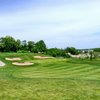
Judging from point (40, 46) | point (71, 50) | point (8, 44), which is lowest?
point (71, 50)

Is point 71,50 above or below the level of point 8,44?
below

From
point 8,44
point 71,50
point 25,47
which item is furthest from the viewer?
point 71,50

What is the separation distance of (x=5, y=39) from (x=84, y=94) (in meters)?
101

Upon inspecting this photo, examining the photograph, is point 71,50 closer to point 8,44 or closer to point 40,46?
point 40,46

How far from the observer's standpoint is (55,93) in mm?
18266

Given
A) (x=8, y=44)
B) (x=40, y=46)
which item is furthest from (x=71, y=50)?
(x=8, y=44)

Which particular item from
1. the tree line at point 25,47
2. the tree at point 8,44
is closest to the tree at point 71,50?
the tree line at point 25,47

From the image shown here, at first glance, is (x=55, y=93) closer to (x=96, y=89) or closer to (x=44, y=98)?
(x=44, y=98)

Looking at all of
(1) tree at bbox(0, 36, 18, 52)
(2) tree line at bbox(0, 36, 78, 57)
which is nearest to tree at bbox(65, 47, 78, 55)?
(2) tree line at bbox(0, 36, 78, 57)

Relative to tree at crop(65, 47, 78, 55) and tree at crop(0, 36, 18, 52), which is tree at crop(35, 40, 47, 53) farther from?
tree at crop(65, 47, 78, 55)

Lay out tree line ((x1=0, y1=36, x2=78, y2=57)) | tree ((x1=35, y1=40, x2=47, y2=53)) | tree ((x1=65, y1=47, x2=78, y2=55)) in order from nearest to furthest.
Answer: tree line ((x1=0, y1=36, x2=78, y2=57))
tree ((x1=35, y1=40, x2=47, y2=53))
tree ((x1=65, y1=47, x2=78, y2=55))

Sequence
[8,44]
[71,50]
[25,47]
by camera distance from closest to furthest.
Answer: [8,44], [25,47], [71,50]

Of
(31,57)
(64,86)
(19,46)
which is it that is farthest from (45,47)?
(64,86)

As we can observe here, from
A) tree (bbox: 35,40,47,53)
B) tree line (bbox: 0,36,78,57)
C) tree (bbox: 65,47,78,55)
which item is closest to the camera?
tree line (bbox: 0,36,78,57)
